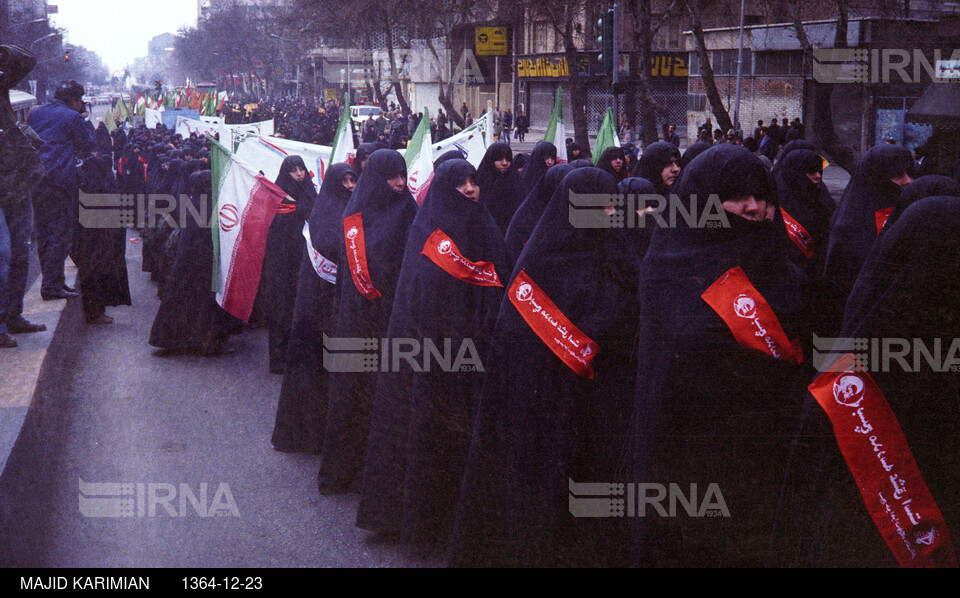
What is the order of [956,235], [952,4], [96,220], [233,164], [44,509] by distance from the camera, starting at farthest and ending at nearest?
[952,4] → [96,220] → [233,164] → [44,509] → [956,235]

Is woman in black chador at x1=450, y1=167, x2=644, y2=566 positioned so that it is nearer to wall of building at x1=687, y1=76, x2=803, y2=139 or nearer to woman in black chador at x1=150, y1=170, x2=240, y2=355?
woman in black chador at x1=150, y1=170, x2=240, y2=355

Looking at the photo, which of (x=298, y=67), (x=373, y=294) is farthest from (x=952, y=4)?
(x=298, y=67)

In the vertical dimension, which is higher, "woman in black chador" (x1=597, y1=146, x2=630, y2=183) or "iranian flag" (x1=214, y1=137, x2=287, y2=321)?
"woman in black chador" (x1=597, y1=146, x2=630, y2=183)

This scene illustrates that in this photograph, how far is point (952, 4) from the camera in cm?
2988

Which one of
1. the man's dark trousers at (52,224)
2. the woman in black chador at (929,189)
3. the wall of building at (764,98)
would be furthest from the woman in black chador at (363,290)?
the wall of building at (764,98)

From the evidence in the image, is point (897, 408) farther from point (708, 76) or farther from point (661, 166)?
point (708, 76)

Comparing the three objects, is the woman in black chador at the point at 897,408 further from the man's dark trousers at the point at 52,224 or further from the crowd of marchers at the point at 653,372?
the man's dark trousers at the point at 52,224

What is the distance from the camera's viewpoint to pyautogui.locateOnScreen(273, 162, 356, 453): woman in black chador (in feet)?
19.0

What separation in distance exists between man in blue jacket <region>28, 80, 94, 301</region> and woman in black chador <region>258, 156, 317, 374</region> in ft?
6.28

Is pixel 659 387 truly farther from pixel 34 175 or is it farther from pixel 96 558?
pixel 34 175

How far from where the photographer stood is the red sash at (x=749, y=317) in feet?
9.30

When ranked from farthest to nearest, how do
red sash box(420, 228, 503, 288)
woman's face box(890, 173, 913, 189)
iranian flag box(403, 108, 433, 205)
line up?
iranian flag box(403, 108, 433, 205)
woman's face box(890, 173, 913, 189)
red sash box(420, 228, 503, 288)

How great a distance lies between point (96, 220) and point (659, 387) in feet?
25.4

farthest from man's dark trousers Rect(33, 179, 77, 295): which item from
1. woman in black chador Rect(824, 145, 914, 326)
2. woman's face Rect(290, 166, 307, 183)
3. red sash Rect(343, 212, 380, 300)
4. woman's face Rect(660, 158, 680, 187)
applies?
woman in black chador Rect(824, 145, 914, 326)
